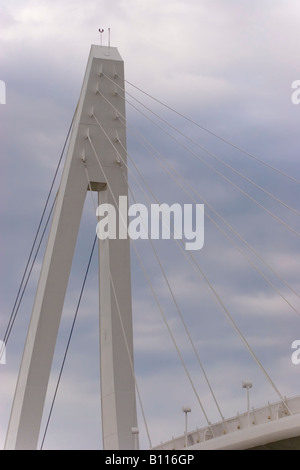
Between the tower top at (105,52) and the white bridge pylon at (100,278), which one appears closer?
the white bridge pylon at (100,278)

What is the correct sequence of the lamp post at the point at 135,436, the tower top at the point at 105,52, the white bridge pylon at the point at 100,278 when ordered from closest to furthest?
the lamp post at the point at 135,436 < the white bridge pylon at the point at 100,278 < the tower top at the point at 105,52

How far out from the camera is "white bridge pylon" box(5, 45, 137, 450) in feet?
83.6

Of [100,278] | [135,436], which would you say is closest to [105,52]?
[100,278]

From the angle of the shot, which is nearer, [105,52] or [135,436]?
[135,436]

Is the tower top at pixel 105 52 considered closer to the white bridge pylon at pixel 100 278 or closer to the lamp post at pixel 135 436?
the white bridge pylon at pixel 100 278

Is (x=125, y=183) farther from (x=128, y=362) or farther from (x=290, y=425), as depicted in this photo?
(x=290, y=425)

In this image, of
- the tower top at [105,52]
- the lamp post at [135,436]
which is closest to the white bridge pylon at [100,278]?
the tower top at [105,52]

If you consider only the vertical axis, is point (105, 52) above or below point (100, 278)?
above

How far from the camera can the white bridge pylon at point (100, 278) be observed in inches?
1003

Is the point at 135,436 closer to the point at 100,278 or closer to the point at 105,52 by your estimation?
the point at 100,278

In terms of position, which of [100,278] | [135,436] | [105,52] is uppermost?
[105,52]

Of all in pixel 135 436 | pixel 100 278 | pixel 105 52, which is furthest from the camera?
pixel 105 52

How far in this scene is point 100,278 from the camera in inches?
1067
